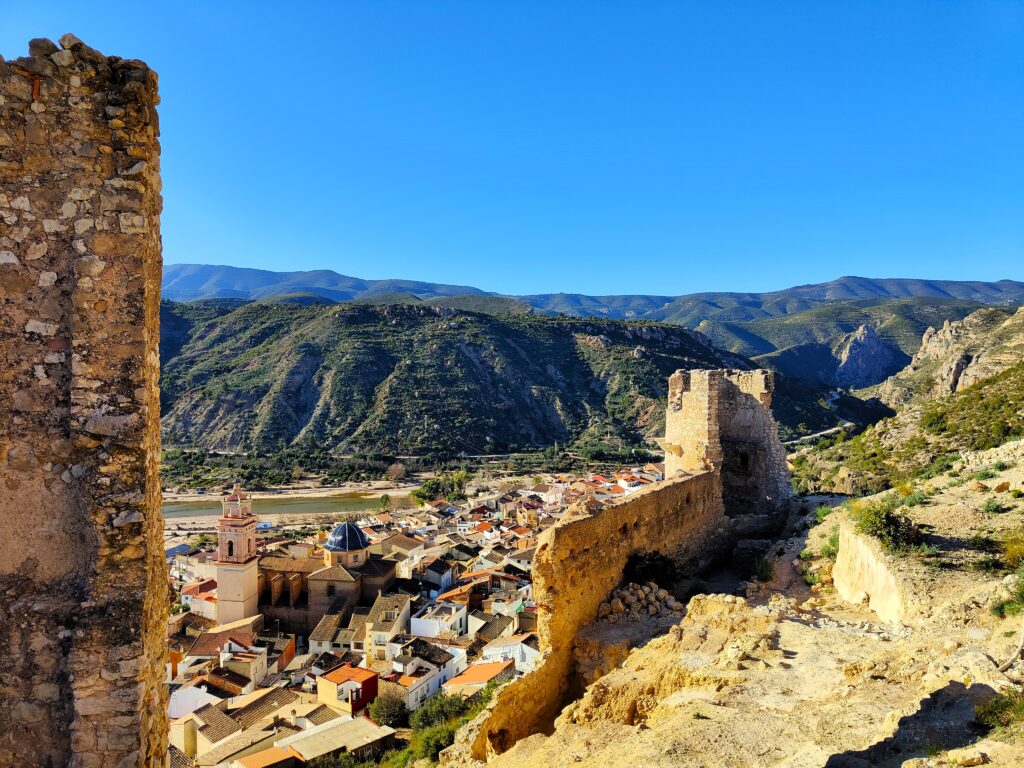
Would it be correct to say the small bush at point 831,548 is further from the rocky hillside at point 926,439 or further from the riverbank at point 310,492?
the riverbank at point 310,492

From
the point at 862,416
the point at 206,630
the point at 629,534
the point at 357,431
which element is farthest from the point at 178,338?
the point at 629,534

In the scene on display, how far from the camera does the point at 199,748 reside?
1534cm

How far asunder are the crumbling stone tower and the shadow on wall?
7.14 metres

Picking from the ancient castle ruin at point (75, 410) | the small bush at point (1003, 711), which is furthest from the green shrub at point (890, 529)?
the ancient castle ruin at point (75, 410)

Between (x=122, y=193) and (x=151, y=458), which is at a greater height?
(x=122, y=193)

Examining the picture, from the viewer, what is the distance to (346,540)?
30.0m

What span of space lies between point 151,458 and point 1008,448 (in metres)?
13.4

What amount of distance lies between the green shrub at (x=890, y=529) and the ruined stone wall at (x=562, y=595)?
258cm

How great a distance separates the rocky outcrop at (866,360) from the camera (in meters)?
88.8

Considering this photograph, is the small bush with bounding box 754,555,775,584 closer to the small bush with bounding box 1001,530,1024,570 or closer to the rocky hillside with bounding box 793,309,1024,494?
the small bush with bounding box 1001,530,1024,570

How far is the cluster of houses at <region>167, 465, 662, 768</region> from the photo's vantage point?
15.6 metres

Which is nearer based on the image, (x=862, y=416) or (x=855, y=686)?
(x=855, y=686)

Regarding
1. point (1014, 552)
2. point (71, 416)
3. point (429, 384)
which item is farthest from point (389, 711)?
point (429, 384)

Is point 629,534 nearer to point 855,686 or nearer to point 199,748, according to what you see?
point 855,686
